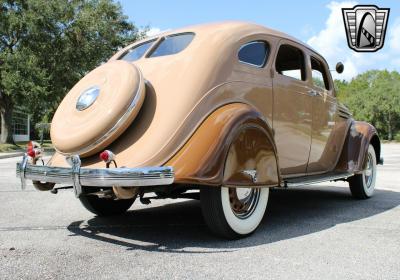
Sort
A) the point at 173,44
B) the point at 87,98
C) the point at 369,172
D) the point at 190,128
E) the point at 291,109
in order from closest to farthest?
the point at 190,128 → the point at 87,98 → the point at 173,44 → the point at 291,109 → the point at 369,172

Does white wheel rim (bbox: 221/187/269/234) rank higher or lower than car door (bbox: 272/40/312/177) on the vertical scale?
lower

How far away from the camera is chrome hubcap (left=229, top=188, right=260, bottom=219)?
4418 mm

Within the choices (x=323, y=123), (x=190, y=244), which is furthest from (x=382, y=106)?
(x=190, y=244)

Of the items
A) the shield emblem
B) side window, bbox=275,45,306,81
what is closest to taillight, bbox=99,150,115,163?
side window, bbox=275,45,306,81

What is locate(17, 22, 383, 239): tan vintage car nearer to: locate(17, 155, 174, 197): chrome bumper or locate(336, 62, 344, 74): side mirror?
locate(17, 155, 174, 197): chrome bumper

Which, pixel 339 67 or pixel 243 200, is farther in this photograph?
pixel 339 67

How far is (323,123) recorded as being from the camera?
6.17 meters

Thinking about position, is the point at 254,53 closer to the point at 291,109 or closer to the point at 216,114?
the point at 291,109

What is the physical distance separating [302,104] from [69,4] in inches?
990

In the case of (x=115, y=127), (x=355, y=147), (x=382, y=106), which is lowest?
(x=382, y=106)

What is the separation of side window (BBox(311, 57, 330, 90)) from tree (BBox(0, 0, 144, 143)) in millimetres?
20382

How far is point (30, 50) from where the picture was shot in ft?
85.4

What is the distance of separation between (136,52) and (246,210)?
86.8 inches

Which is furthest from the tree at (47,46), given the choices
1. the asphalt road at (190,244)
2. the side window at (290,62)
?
the side window at (290,62)
